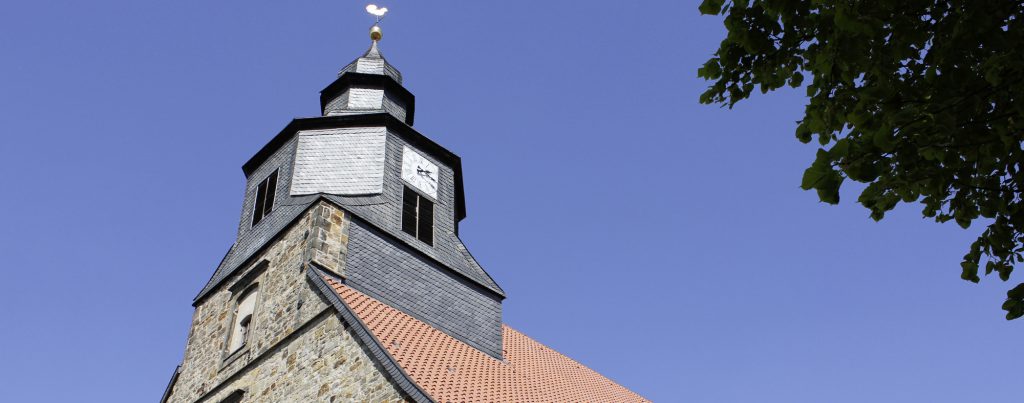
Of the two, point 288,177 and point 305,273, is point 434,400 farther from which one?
point 288,177

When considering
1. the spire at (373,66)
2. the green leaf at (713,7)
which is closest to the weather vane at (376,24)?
the spire at (373,66)

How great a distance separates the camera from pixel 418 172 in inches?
655

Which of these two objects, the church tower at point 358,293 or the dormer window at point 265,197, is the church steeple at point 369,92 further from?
the dormer window at point 265,197

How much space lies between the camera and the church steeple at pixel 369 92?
18453mm

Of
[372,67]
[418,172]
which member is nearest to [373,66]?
[372,67]

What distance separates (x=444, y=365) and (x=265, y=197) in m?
6.16

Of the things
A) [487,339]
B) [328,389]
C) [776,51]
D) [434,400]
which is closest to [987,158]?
[776,51]

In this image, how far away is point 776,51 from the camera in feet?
16.0

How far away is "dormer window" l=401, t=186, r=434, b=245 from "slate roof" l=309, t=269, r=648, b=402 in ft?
7.04

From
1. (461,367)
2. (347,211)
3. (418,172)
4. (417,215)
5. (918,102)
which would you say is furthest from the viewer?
(418,172)

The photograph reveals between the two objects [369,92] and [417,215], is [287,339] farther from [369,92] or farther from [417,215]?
[369,92]

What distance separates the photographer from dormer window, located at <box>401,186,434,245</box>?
15500 millimetres

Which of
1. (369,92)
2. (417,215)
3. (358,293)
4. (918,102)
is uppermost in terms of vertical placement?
(369,92)

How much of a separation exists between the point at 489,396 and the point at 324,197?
476 cm
